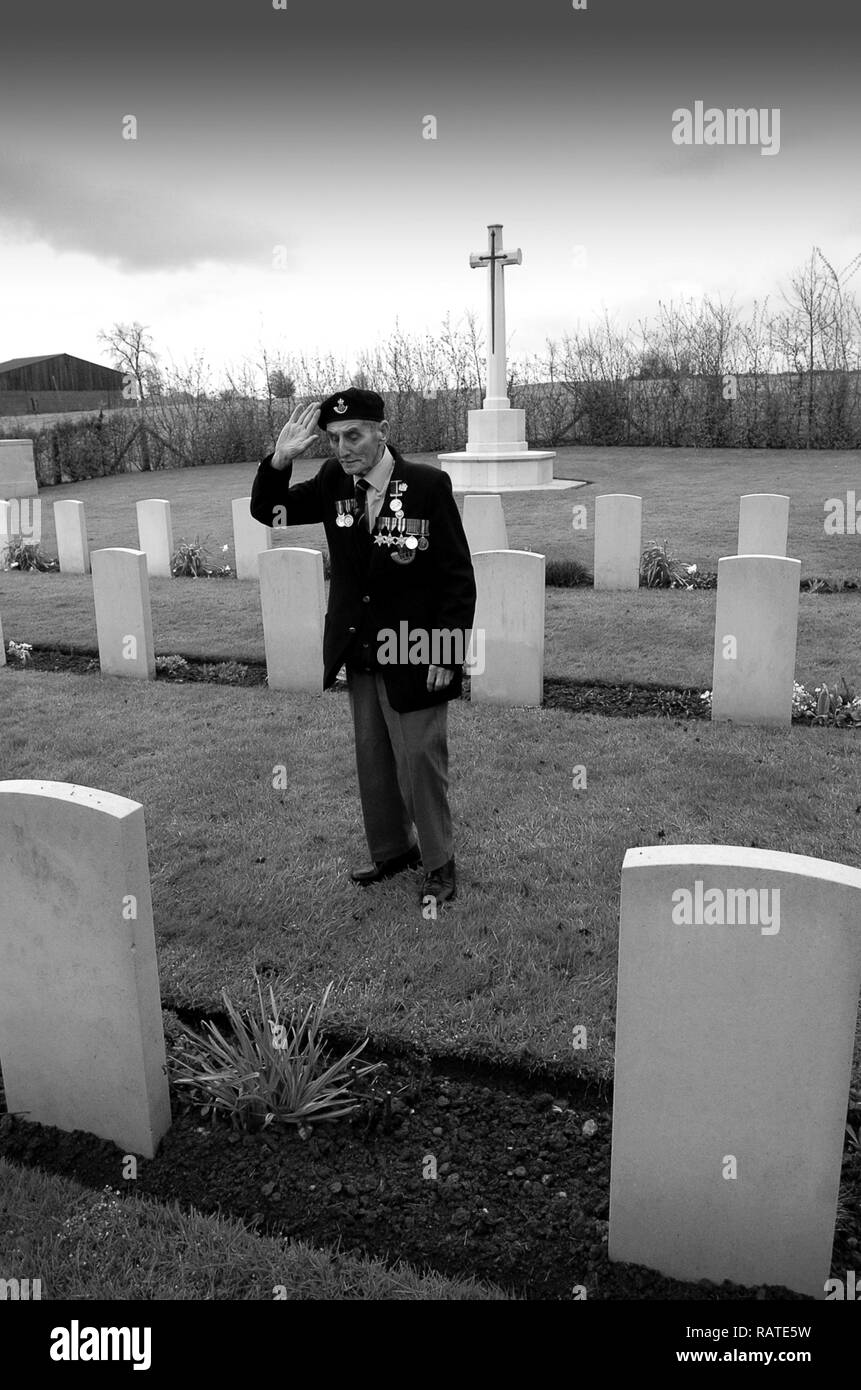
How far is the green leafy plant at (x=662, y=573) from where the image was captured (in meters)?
10.7

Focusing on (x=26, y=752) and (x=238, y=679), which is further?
(x=238, y=679)

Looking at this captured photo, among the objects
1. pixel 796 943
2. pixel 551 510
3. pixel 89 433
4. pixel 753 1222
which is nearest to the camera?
pixel 796 943

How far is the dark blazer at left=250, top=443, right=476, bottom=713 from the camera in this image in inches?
159

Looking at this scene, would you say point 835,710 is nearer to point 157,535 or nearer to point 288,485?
point 288,485

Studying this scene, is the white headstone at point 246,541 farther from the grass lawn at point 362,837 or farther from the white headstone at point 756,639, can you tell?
the white headstone at point 756,639

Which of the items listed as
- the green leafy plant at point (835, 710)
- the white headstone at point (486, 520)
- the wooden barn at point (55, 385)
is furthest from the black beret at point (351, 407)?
the wooden barn at point (55, 385)

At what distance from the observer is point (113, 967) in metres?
2.85

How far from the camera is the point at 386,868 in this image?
4.54 metres

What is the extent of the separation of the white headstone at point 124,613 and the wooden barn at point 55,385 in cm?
2672

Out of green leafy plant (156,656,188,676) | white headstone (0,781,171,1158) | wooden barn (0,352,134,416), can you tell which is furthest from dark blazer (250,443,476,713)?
wooden barn (0,352,134,416)

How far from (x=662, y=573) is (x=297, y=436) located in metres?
7.38

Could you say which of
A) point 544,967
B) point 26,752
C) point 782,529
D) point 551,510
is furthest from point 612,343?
point 544,967

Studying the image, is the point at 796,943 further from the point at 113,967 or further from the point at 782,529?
the point at 782,529
